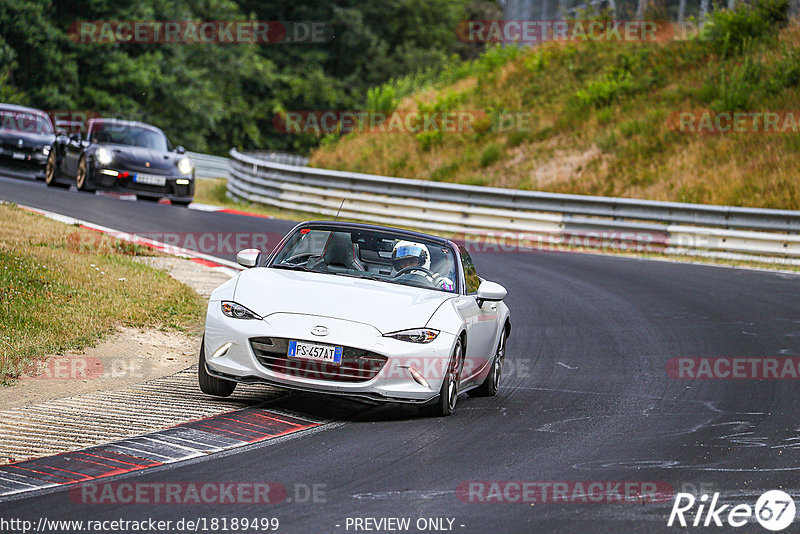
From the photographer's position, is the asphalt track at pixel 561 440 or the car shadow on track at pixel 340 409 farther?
the car shadow on track at pixel 340 409

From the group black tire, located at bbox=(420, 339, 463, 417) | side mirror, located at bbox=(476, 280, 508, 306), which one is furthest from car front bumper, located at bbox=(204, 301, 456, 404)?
side mirror, located at bbox=(476, 280, 508, 306)

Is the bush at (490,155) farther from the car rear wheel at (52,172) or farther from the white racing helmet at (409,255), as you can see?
the white racing helmet at (409,255)

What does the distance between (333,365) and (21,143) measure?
800 inches

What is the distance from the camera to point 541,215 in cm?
2402

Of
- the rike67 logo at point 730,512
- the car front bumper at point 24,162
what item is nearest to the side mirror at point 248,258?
the rike67 logo at point 730,512

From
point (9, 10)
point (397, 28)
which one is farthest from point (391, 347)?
point (397, 28)

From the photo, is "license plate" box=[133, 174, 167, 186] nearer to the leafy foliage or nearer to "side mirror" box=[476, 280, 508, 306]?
"side mirror" box=[476, 280, 508, 306]

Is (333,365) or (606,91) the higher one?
(606,91)

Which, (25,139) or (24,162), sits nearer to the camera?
(25,139)

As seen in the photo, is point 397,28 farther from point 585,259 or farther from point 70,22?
point 585,259

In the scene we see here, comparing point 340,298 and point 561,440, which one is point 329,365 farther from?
point 561,440

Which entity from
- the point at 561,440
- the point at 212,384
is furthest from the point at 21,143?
the point at 561,440

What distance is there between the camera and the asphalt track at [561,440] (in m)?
5.65

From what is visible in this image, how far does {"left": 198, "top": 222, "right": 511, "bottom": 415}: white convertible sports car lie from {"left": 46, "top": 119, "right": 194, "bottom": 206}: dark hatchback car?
14.1 m
